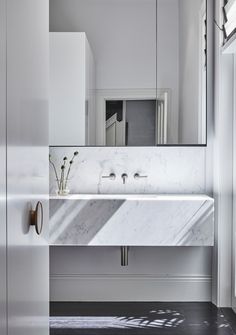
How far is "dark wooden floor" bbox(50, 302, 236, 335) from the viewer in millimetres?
2531

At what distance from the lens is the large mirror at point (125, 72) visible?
3141 millimetres

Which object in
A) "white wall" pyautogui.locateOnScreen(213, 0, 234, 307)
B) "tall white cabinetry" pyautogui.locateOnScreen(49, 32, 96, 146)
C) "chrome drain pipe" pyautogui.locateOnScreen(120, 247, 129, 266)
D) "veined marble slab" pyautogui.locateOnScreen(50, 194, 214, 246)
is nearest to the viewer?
"veined marble slab" pyautogui.locateOnScreen(50, 194, 214, 246)

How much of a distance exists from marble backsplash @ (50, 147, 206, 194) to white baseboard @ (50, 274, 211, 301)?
660 millimetres

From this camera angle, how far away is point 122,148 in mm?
3176

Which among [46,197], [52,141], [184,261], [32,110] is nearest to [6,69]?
[32,110]

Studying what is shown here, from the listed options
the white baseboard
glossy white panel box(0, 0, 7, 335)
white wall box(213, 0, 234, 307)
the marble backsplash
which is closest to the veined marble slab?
white wall box(213, 0, 234, 307)

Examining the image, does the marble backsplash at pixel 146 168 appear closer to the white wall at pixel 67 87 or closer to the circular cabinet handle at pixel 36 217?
the white wall at pixel 67 87

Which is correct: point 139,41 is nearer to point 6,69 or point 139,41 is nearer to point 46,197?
point 46,197

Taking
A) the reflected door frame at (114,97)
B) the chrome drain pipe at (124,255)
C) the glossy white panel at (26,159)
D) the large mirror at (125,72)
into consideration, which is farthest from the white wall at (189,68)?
the glossy white panel at (26,159)

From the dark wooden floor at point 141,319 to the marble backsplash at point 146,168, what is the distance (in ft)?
2.73

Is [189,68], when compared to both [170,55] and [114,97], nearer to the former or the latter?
[170,55]

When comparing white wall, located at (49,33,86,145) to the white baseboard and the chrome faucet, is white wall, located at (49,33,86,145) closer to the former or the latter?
the chrome faucet

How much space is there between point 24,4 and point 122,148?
242 centimetres

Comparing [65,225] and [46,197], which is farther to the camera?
[65,225]
